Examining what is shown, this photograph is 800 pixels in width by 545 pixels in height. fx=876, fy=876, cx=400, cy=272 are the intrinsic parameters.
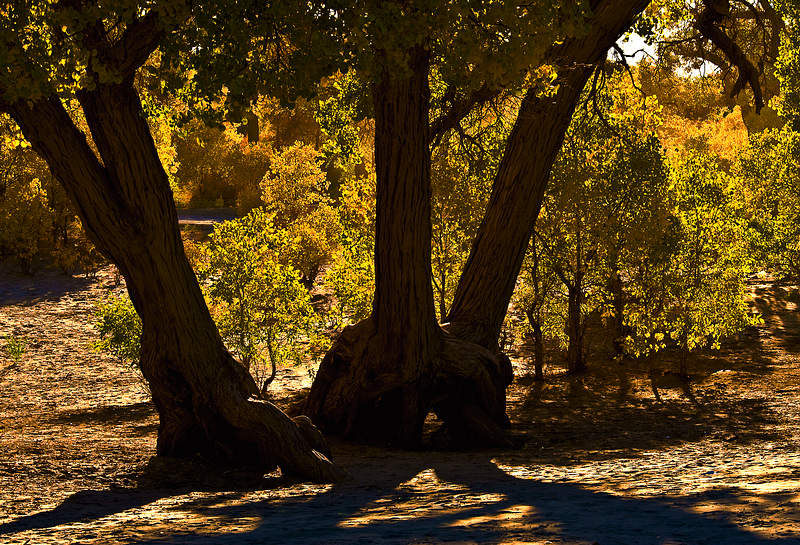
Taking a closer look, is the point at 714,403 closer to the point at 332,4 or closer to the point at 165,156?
the point at 332,4

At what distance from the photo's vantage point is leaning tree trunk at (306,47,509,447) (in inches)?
432

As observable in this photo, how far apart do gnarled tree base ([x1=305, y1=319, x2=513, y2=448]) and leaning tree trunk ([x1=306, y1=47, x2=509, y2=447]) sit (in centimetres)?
1

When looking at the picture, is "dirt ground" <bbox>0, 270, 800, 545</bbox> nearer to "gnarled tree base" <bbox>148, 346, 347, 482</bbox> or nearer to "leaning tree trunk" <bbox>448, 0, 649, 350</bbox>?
"gnarled tree base" <bbox>148, 346, 347, 482</bbox>

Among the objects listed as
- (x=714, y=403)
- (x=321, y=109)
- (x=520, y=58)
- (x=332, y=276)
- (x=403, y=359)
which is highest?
(x=321, y=109)

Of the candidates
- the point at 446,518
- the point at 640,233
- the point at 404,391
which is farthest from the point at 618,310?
the point at 446,518

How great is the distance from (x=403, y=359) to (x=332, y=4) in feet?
19.0

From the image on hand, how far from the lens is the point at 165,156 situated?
25.1 metres

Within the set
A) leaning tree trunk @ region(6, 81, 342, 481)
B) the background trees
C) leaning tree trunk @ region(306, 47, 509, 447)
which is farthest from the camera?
leaning tree trunk @ region(306, 47, 509, 447)

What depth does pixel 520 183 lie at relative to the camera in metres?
13.1

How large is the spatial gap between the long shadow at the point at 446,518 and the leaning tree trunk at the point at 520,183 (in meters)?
4.71

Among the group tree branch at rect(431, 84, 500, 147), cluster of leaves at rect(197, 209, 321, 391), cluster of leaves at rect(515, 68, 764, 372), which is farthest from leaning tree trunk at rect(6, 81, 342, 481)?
cluster of leaves at rect(515, 68, 764, 372)

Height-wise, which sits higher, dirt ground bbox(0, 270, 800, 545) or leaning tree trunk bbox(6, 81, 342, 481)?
leaning tree trunk bbox(6, 81, 342, 481)

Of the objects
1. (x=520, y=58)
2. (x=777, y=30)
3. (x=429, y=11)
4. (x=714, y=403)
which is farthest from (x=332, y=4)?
(x=777, y=30)

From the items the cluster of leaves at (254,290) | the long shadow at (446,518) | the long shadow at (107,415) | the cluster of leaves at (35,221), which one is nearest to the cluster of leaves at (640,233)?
the cluster of leaves at (254,290)
